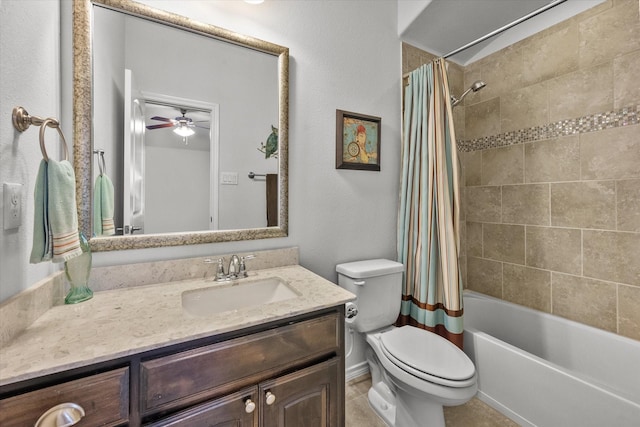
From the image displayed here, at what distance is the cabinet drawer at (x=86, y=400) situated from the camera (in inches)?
22.6

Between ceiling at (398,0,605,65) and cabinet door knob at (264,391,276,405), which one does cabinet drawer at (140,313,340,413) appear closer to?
cabinet door knob at (264,391,276,405)

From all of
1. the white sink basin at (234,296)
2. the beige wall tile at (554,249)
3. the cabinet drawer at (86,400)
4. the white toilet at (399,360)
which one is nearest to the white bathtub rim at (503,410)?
the white toilet at (399,360)

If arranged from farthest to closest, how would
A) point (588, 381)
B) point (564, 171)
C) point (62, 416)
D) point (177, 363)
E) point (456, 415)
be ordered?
point (564, 171) < point (456, 415) < point (588, 381) < point (177, 363) < point (62, 416)

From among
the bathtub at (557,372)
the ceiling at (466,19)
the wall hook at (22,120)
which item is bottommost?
the bathtub at (557,372)

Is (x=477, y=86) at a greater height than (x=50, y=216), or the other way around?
(x=477, y=86)

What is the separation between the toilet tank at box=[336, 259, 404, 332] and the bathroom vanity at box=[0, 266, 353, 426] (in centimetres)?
45

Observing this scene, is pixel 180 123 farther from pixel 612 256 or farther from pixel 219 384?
pixel 612 256

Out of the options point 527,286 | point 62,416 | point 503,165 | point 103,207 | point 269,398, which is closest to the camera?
point 62,416

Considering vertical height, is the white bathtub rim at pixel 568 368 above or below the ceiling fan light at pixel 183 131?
below

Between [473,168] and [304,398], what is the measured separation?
2185 mm

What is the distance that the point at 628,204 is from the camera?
1496 millimetres

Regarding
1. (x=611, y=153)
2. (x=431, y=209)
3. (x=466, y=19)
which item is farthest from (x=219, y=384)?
(x=466, y=19)

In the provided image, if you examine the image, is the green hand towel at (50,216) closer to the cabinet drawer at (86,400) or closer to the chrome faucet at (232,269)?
the cabinet drawer at (86,400)

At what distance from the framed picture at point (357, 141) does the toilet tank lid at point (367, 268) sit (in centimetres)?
61
